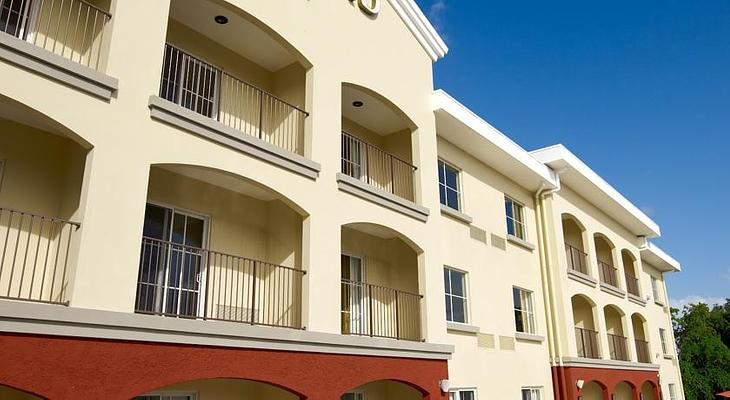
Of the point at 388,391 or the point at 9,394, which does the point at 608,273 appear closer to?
the point at 388,391

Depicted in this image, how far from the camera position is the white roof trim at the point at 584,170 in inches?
824

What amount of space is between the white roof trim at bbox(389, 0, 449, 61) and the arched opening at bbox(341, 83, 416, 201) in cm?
290

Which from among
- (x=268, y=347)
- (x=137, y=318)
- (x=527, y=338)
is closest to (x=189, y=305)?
(x=268, y=347)

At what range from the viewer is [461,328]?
51.0 feet

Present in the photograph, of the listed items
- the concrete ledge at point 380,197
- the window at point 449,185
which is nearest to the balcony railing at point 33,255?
the concrete ledge at point 380,197

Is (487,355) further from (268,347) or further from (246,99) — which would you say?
(246,99)

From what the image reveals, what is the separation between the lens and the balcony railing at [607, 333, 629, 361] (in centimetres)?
2445

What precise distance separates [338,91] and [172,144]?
4.87m

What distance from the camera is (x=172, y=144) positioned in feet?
30.3

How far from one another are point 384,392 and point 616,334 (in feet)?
53.3

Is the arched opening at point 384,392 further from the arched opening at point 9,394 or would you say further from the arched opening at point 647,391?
the arched opening at point 647,391

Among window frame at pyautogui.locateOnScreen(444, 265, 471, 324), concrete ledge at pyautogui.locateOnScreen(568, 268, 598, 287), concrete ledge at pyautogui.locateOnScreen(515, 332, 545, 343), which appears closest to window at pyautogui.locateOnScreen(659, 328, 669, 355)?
concrete ledge at pyautogui.locateOnScreen(568, 268, 598, 287)

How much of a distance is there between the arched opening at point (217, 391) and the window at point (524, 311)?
9.82 metres

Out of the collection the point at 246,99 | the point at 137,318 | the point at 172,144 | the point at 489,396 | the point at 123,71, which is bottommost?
the point at 489,396
